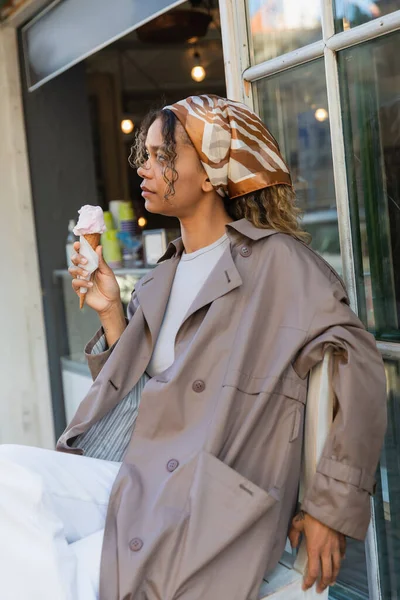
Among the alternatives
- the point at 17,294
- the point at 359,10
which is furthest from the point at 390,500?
the point at 17,294

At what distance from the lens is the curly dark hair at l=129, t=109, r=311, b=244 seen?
186cm

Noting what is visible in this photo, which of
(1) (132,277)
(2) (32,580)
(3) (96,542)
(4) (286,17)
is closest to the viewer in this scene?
(2) (32,580)

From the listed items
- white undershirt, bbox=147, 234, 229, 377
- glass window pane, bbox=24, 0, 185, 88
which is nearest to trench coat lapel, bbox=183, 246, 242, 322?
white undershirt, bbox=147, 234, 229, 377

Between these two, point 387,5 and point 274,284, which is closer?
point 274,284

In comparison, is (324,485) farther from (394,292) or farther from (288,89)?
(288,89)

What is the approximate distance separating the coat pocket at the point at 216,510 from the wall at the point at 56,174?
3099mm

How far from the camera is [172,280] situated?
2.01 meters

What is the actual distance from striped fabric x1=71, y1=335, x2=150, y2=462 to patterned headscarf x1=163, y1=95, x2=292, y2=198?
58cm

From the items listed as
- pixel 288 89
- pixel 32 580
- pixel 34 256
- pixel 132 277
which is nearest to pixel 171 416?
pixel 32 580

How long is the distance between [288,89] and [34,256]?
100 inches

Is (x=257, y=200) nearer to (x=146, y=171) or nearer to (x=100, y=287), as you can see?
(x=146, y=171)

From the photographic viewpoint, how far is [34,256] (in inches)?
177

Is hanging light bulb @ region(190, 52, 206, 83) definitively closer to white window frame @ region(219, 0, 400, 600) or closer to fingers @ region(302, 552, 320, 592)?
white window frame @ region(219, 0, 400, 600)

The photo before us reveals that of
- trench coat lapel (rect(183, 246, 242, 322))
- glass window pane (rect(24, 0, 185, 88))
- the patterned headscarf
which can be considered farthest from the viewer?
glass window pane (rect(24, 0, 185, 88))
